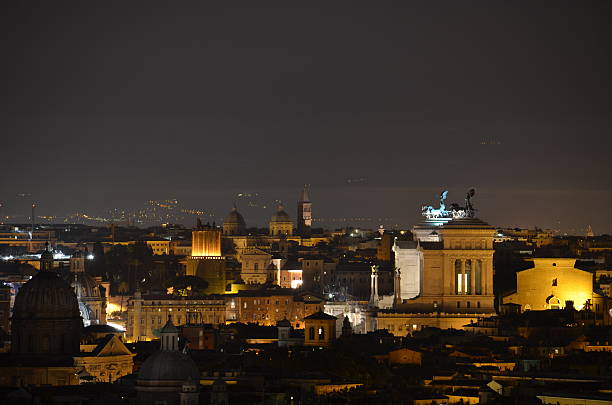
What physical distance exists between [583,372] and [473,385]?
20.1ft

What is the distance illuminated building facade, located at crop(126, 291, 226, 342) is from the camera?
17588cm

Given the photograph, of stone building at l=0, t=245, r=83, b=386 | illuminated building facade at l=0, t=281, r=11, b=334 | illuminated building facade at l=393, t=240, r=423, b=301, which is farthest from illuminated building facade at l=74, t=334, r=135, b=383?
illuminated building facade at l=0, t=281, r=11, b=334

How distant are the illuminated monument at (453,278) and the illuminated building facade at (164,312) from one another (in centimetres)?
3009

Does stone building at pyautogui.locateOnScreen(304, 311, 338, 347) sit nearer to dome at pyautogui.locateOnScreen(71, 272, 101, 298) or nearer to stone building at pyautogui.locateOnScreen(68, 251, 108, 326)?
stone building at pyautogui.locateOnScreen(68, 251, 108, 326)

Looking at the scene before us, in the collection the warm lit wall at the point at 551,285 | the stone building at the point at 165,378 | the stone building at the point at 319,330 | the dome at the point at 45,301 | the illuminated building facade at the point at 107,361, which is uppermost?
the warm lit wall at the point at 551,285

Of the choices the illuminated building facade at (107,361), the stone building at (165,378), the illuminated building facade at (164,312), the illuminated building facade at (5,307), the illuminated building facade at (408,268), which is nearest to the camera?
the stone building at (165,378)

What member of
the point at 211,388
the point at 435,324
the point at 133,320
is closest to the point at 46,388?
the point at 211,388

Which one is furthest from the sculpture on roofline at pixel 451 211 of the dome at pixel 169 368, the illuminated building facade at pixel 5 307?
the dome at pixel 169 368

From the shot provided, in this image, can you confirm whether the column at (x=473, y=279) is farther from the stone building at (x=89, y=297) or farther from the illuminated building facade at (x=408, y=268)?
the stone building at (x=89, y=297)

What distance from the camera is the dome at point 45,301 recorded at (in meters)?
128

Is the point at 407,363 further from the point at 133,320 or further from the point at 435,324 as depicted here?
the point at 133,320

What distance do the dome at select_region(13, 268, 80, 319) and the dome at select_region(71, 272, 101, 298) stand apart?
36346 mm

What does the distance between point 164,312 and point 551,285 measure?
39820 millimetres

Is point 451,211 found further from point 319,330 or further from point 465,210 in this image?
point 319,330
